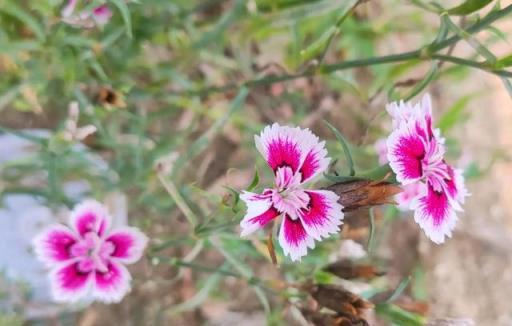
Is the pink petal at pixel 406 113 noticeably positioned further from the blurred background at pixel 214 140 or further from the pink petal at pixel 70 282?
the pink petal at pixel 70 282

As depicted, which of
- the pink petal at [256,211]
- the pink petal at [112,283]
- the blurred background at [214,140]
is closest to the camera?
the pink petal at [256,211]

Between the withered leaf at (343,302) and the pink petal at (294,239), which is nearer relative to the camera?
the pink petal at (294,239)

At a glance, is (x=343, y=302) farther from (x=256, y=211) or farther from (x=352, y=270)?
(x=256, y=211)

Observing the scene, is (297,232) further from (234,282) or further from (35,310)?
(234,282)

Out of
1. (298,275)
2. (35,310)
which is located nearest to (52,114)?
(35,310)

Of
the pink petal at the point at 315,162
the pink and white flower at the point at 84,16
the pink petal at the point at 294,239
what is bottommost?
the pink petal at the point at 294,239

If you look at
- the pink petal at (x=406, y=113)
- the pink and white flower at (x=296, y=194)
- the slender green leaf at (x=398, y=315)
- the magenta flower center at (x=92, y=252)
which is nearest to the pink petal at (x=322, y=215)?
the pink and white flower at (x=296, y=194)

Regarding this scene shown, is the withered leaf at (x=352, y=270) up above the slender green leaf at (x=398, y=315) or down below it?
above

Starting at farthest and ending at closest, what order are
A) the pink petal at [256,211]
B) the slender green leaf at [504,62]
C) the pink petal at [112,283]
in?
the pink petal at [112,283]
the slender green leaf at [504,62]
the pink petal at [256,211]
